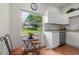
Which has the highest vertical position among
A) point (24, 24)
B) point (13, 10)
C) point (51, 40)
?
point (13, 10)

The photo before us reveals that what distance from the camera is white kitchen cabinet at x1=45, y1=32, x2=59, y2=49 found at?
1.60m

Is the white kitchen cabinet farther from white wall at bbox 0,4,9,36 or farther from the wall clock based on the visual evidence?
white wall at bbox 0,4,9,36

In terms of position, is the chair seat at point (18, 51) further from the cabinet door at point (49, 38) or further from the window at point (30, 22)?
the cabinet door at point (49, 38)

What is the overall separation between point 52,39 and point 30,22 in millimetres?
445

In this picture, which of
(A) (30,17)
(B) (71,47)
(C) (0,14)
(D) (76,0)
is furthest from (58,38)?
(C) (0,14)

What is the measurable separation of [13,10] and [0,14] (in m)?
0.19

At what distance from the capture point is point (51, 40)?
1.64 m

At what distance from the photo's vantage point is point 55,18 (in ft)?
5.42

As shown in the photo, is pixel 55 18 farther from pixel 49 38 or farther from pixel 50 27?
pixel 49 38

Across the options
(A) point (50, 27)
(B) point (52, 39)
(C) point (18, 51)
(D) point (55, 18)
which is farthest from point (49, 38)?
(C) point (18, 51)

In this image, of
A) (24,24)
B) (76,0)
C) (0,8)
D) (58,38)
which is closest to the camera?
(76,0)

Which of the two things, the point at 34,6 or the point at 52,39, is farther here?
the point at 52,39

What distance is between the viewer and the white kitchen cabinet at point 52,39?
160 centimetres

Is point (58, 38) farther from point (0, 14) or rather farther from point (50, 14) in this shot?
point (0, 14)
